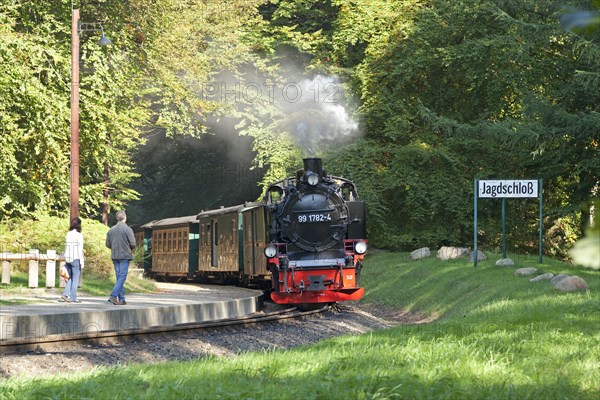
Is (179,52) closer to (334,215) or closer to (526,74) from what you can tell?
(526,74)

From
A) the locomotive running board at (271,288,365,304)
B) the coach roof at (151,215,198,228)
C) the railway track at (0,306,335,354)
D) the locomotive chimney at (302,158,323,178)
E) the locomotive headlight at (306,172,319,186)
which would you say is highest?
the locomotive chimney at (302,158,323,178)

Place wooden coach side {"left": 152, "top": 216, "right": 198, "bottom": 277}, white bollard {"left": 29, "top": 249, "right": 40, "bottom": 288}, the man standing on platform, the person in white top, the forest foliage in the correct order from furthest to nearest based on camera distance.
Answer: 1. wooden coach side {"left": 152, "top": 216, "right": 198, "bottom": 277}
2. the forest foliage
3. white bollard {"left": 29, "top": 249, "right": 40, "bottom": 288}
4. the person in white top
5. the man standing on platform

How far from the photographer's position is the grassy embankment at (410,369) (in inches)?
281

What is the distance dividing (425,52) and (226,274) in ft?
39.6

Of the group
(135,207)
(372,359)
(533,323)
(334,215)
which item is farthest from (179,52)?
(135,207)

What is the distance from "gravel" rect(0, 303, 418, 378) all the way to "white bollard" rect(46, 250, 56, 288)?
20.4 feet

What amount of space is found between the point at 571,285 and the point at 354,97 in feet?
68.4

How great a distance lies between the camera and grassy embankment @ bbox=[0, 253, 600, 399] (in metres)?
7.13

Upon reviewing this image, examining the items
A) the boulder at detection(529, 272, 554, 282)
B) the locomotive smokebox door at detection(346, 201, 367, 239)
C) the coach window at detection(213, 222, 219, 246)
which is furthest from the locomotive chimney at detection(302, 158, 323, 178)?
the coach window at detection(213, 222, 219, 246)

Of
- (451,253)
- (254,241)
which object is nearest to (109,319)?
(254,241)

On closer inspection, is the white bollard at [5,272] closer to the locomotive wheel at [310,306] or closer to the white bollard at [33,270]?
the white bollard at [33,270]

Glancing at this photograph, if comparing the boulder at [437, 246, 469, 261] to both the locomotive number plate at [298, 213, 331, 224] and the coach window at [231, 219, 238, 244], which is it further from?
the locomotive number plate at [298, 213, 331, 224]

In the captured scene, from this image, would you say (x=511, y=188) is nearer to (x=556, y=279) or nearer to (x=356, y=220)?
(x=356, y=220)

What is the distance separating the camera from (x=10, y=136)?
2450cm
